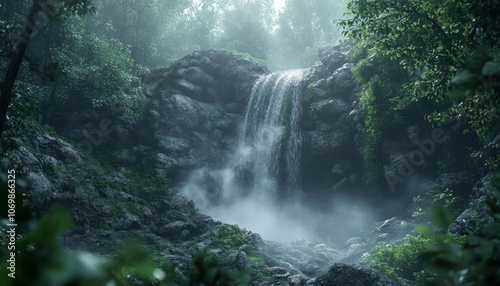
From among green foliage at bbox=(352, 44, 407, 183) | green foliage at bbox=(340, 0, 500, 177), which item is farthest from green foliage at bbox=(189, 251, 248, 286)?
green foliage at bbox=(352, 44, 407, 183)

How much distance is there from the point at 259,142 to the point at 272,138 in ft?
3.69

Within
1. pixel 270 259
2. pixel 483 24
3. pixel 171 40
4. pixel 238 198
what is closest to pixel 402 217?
pixel 270 259

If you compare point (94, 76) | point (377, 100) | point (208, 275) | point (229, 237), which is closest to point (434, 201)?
point (377, 100)

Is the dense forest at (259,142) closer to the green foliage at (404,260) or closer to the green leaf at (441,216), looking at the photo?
the green foliage at (404,260)

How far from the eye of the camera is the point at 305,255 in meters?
15.9

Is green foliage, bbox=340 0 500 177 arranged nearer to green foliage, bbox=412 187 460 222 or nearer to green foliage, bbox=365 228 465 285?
green foliage, bbox=365 228 465 285

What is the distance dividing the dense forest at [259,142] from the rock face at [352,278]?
57 millimetres

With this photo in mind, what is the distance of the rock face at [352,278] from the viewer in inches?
386

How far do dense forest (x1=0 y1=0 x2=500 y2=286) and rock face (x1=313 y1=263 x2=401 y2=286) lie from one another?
0.06 meters

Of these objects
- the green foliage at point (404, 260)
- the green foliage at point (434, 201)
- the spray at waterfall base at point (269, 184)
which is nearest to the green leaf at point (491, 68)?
the green foliage at point (404, 260)

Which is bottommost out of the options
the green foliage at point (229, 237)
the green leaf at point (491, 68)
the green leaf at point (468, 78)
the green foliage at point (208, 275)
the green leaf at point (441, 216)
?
the green foliage at point (208, 275)

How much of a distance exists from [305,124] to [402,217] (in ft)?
31.3

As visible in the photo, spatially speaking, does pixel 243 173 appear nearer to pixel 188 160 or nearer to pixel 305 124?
pixel 188 160

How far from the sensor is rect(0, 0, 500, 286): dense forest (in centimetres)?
992
